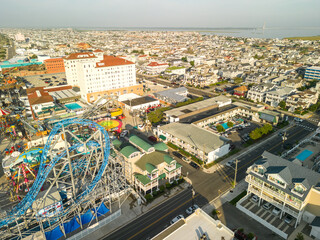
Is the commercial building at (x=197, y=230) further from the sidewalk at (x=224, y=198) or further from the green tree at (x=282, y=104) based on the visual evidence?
the green tree at (x=282, y=104)

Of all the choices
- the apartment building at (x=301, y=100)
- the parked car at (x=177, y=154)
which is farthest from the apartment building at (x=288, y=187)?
the apartment building at (x=301, y=100)

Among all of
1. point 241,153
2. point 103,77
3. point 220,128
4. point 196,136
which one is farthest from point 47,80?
point 241,153

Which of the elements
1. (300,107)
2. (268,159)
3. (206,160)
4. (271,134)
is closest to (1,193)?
(206,160)

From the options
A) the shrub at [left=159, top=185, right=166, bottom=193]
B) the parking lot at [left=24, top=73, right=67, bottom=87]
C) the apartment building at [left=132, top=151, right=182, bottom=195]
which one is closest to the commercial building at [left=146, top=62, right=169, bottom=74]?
the parking lot at [left=24, top=73, right=67, bottom=87]

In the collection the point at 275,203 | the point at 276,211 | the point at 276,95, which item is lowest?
the point at 276,211

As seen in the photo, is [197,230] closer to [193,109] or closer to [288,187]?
[288,187]
